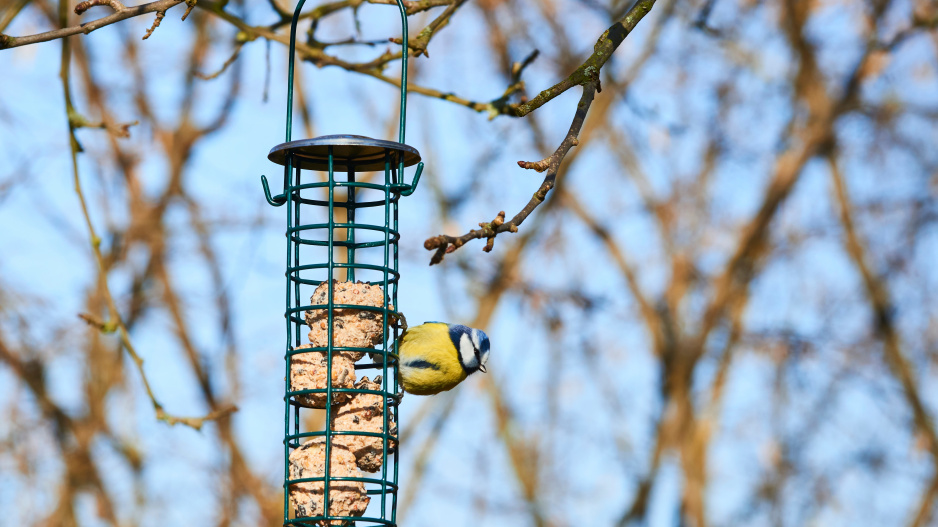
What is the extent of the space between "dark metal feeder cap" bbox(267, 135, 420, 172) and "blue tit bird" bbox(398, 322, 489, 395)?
826mm

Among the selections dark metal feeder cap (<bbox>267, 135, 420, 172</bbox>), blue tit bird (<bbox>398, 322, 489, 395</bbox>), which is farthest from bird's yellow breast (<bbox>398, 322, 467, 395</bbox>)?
dark metal feeder cap (<bbox>267, 135, 420, 172</bbox>)

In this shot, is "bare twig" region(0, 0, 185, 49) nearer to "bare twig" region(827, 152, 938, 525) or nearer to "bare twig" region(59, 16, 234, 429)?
"bare twig" region(59, 16, 234, 429)

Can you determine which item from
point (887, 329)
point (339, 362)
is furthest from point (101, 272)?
point (887, 329)

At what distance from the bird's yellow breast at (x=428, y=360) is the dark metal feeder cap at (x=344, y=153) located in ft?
2.69

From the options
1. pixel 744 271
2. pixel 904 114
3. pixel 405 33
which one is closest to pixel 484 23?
pixel 744 271

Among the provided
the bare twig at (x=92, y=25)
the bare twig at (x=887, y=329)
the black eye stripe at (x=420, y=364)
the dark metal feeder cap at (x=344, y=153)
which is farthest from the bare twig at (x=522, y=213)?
the bare twig at (x=887, y=329)

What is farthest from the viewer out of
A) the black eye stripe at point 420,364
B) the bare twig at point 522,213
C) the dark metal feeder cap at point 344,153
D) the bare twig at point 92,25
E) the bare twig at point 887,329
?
the bare twig at point 887,329

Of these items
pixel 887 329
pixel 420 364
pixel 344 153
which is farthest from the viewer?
pixel 887 329

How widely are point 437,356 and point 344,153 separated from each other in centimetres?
111

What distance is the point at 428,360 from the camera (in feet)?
14.6

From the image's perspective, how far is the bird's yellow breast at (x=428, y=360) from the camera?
443cm

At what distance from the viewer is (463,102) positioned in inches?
181

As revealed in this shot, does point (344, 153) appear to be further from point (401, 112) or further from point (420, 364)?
point (420, 364)

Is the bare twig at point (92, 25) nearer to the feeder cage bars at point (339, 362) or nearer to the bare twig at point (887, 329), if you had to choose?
the feeder cage bars at point (339, 362)
